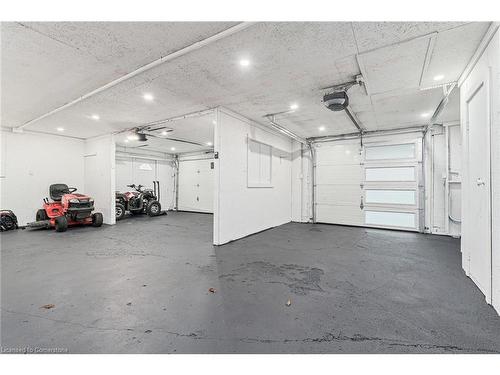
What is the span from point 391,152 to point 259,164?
12.0 ft

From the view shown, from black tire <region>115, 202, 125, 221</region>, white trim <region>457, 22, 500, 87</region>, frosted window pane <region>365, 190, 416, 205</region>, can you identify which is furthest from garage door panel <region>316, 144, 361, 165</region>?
black tire <region>115, 202, 125, 221</region>

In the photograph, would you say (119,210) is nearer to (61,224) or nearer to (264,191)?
(61,224)

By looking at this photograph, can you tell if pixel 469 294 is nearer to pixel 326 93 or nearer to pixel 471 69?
pixel 471 69

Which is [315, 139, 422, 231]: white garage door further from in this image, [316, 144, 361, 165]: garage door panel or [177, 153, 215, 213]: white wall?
[177, 153, 215, 213]: white wall

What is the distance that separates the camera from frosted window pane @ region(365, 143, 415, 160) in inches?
231

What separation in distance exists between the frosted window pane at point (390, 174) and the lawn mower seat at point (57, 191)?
865 centimetres

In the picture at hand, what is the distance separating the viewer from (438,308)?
2074 mm

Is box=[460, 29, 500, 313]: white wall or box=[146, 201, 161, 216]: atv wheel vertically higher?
box=[460, 29, 500, 313]: white wall

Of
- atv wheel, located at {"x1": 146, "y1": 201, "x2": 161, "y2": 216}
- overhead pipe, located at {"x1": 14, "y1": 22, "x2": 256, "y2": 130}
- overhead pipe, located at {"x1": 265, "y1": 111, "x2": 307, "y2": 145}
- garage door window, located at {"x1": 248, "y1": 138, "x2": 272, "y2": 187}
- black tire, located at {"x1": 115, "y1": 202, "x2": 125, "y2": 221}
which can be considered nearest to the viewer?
overhead pipe, located at {"x1": 14, "y1": 22, "x2": 256, "y2": 130}

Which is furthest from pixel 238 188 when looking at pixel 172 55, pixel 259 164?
pixel 172 55

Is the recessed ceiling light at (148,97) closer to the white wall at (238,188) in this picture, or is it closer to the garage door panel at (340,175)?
the white wall at (238,188)

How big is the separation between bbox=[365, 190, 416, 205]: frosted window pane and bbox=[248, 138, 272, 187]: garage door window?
2.87 m

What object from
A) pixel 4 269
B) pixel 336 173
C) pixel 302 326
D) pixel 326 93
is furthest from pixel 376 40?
pixel 4 269

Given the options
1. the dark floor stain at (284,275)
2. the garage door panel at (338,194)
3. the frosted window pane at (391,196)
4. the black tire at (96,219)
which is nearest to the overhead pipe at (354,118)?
the garage door panel at (338,194)
